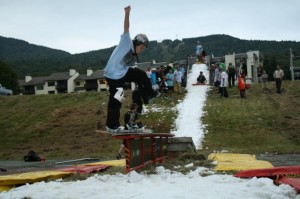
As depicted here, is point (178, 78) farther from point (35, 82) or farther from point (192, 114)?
point (35, 82)

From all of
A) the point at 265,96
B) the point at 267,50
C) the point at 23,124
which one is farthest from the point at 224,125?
the point at 267,50

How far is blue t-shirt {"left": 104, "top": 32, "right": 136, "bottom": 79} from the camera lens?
7.34m

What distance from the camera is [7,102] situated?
106 ft

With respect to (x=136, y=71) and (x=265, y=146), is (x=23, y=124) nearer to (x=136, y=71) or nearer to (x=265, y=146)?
(x=265, y=146)

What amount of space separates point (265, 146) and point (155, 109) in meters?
8.97

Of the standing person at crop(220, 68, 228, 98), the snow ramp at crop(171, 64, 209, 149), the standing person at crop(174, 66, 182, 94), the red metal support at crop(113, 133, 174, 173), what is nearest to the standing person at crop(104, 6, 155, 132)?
the red metal support at crop(113, 133, 174, 173)

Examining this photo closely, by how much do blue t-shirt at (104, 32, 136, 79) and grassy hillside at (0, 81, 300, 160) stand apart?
433 inches

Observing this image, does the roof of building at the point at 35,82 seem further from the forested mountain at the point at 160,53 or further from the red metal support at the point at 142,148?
the red metal support at the point at 142,148

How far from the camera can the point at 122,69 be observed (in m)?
7.40

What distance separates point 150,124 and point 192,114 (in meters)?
3.16

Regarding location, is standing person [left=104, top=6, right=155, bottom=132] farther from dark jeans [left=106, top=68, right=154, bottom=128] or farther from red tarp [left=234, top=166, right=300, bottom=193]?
red tarp [left=234, top=166, right=300, bottom=193]

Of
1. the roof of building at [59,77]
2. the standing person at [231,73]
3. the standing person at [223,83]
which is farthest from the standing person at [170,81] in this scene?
the roof of building at [59,77]

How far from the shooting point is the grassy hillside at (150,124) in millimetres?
19891

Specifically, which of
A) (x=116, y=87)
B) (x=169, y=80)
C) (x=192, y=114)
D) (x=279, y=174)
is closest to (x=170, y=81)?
(x=169, y=80)
